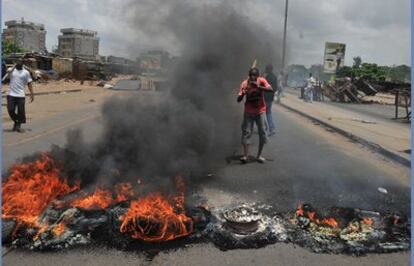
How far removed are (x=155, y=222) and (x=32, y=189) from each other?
182 centimetres

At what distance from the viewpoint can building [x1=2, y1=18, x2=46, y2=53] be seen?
4419cm

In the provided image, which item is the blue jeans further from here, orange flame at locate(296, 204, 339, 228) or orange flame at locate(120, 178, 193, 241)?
orange flame at locate(120, 178, 193, 241)

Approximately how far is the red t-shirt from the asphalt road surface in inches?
40.5

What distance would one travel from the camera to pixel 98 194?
198 inches

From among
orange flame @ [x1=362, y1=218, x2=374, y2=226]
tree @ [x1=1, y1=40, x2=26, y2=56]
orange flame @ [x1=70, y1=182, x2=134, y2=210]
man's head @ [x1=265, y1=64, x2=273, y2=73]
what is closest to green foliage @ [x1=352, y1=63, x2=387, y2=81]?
tree @ [x1=1, y1=40, x2=26, y2=56]

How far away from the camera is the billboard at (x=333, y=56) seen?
39.6 metres

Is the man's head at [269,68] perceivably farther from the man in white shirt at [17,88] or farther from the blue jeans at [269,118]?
the man in white shirt at [17,88]

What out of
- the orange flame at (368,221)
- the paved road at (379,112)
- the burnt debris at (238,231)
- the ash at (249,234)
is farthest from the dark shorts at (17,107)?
the paved road at (379,112)

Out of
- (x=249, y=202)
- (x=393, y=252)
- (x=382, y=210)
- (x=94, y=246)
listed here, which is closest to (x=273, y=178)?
(x=249, y=202)

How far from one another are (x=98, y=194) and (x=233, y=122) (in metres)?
5.22

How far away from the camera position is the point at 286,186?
6.25 m

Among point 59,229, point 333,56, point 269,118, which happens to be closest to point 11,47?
point 333,56

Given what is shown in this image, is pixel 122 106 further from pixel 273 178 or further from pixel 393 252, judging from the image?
pixel 393 252

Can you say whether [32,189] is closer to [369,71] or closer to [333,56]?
[333,56]
